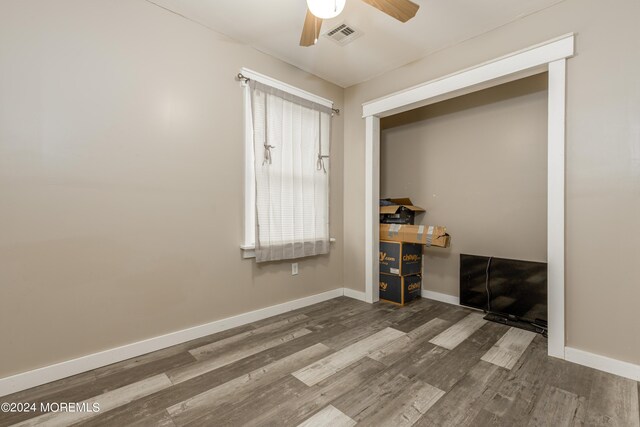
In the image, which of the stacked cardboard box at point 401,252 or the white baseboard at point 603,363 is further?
→ the stacked cardboard box at point 401,252

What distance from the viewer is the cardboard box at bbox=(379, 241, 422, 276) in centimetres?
337

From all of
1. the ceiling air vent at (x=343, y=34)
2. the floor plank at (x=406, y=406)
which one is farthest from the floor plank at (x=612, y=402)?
the ceiling air vent at (x=343, y=34)

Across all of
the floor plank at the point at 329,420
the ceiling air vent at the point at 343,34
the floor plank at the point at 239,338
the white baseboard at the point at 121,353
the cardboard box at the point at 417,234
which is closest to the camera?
the floor plank at the point at 329,420

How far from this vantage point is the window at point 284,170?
111 inches

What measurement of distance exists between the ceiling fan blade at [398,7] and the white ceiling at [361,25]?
0.48 metres

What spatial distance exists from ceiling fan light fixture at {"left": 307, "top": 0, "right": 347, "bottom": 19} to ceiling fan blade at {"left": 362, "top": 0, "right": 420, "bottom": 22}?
0.24 m

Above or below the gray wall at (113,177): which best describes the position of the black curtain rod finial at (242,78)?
above

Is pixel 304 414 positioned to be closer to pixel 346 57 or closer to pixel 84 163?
pixel 84 163

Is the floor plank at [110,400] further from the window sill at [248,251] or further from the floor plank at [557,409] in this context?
the floor plank at [557,409]

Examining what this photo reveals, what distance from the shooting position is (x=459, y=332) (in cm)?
262

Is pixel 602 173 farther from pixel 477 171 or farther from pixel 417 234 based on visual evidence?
A: pixel 417 234

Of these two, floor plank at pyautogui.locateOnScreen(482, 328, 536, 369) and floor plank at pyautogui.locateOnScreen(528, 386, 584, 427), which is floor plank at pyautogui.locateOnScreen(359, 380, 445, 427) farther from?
floor plank at pyautogui.locateOnScreen(482, 328, 536, 369)

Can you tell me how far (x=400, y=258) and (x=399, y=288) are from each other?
13.3 inches

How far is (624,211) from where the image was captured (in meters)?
1.95
